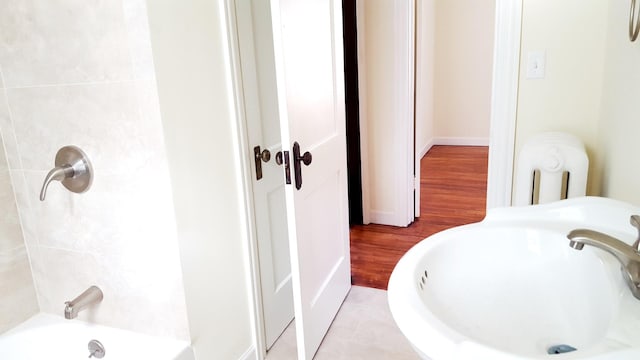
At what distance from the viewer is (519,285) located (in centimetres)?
100

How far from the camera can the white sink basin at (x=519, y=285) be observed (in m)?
0.76

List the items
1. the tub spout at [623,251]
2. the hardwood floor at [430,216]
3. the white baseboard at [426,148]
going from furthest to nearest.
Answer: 1. the white baseboard at [426,148]
2. the hardwood floor at [430,216]
3. the tub spout at [623,251]

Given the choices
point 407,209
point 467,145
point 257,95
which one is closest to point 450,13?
point 467,145

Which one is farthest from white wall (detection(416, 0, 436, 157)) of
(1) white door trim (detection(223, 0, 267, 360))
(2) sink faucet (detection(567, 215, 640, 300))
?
(2) sink faucet (detection(567, 215, 640, 300))

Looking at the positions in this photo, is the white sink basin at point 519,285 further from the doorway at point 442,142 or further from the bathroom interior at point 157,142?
the doorway at point 442,142

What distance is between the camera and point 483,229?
42.2 inches

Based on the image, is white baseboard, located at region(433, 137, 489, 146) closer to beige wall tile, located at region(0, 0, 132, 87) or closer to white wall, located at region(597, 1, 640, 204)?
white wall, located at region(597, 1, 640, 204)

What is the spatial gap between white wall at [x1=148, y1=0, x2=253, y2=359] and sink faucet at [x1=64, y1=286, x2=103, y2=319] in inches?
16.0

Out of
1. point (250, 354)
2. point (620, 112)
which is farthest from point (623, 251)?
point (250, 354)

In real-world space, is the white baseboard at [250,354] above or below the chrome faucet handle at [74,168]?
below

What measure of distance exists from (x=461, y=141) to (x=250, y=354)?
16.1 ft

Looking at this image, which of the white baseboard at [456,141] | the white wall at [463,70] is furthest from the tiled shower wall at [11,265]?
the white wall at [463,70]

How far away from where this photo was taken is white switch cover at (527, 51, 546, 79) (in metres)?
1.74

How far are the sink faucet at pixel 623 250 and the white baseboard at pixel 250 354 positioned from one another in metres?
1.43
